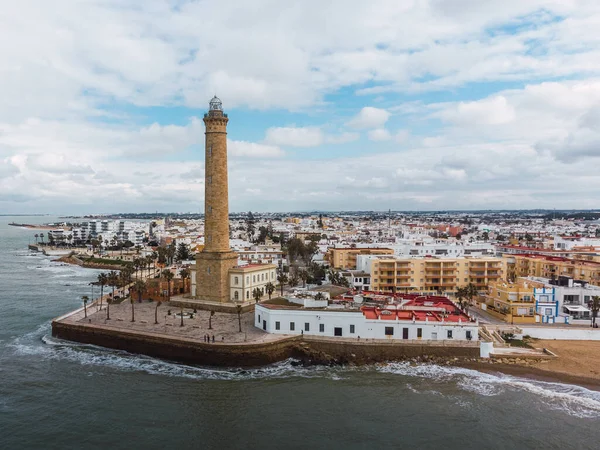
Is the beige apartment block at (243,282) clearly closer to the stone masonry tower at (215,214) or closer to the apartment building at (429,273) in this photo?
the stone masonry tower at (215,214)

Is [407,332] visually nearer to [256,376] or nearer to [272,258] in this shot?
Result: [256,376]

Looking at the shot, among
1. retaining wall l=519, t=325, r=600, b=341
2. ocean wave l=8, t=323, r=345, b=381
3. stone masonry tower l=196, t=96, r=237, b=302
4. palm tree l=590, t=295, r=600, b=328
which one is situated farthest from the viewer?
stone masonry tower l=196, t=96, r=237, b=302

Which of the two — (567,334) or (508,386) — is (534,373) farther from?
(567,334)

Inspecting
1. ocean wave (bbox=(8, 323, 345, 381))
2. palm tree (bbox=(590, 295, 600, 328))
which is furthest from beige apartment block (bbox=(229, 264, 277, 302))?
palm tree (bbox=(590, 295, 600, 328))

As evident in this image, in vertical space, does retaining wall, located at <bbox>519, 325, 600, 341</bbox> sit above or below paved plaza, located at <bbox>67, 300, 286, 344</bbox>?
below

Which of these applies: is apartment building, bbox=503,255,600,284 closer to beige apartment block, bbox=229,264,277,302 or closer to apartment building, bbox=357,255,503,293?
apartment building, bbox=357,255,503,293

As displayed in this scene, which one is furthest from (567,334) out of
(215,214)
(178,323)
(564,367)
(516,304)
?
(215,214)
